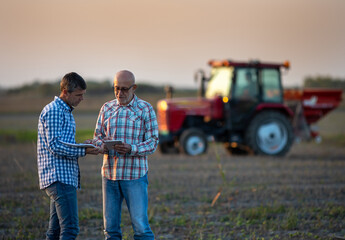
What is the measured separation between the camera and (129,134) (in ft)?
12.1

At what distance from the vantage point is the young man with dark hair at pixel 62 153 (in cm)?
354

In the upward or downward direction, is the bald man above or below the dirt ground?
above

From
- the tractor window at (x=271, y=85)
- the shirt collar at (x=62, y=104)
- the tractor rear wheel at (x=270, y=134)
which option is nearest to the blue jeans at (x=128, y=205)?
the shirt collar at (x=62, y=104)

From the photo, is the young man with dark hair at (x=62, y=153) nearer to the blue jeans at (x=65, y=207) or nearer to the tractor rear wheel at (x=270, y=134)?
the blue jeans at (x=65, y=207)

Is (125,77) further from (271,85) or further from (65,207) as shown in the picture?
(271,85)

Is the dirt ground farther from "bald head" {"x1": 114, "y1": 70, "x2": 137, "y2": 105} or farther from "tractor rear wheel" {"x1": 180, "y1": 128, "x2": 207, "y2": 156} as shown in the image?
"bald head" {"x1": 114, "y1": 70, "x2": 137, "y2": 105}

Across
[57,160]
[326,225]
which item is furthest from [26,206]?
[326,225]

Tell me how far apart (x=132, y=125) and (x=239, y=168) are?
7.08 meters

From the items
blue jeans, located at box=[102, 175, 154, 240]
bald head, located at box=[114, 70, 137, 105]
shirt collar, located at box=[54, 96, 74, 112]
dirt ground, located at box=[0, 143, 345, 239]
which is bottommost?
dirt ground, located at box=[0, 143, 345, 239]

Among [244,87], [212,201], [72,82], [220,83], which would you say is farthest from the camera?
[220,83]

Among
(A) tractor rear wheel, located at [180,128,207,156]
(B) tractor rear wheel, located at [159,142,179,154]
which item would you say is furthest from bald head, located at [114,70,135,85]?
(B) tractor rear wheel, located at [159,142,179,154]

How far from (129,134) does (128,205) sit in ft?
1.80

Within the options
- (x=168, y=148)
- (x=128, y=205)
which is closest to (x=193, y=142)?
(x=168, y=148)

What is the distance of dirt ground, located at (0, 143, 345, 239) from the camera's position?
216 inches
